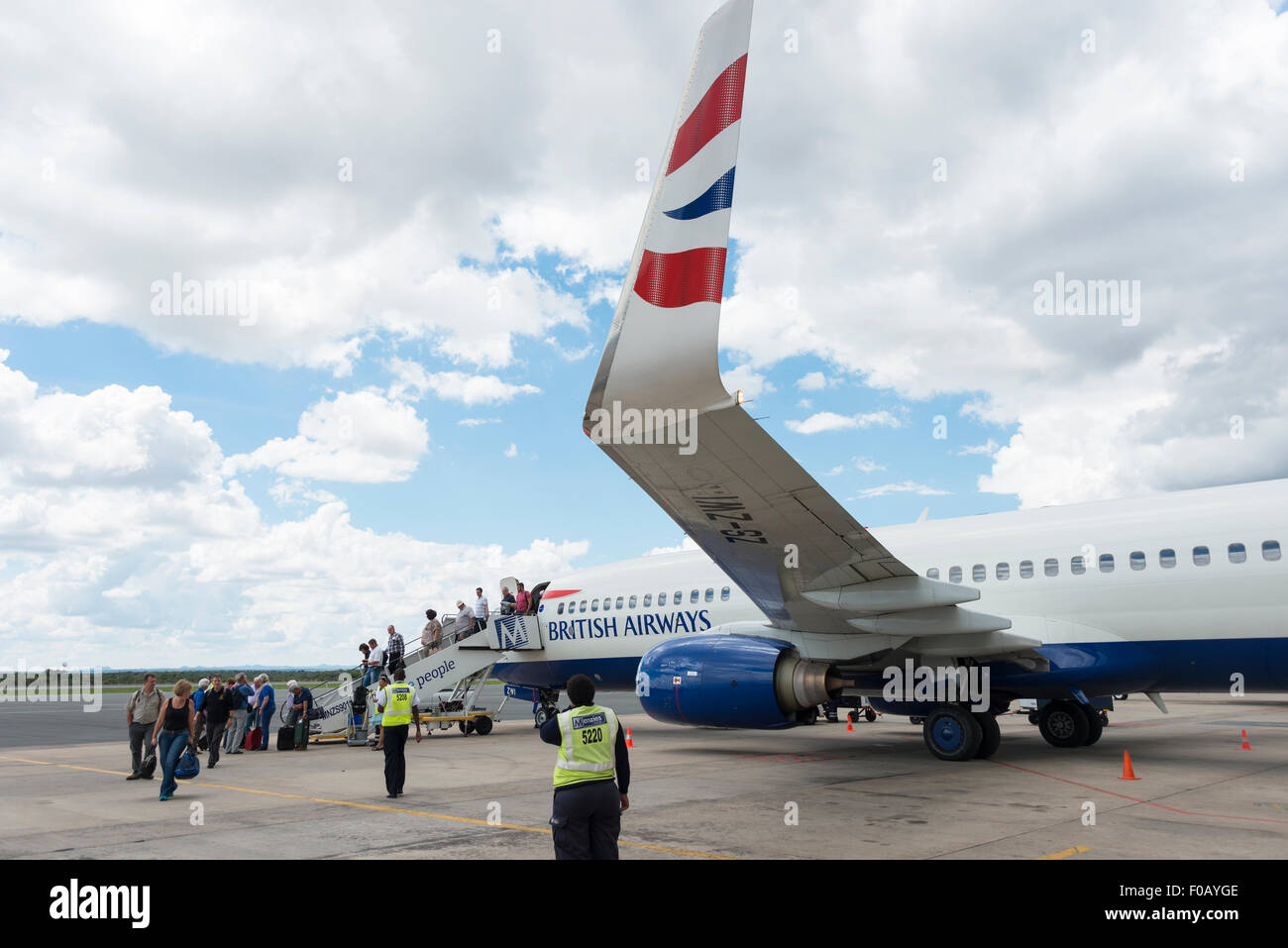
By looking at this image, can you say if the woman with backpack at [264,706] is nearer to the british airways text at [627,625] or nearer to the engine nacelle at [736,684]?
the british airways text at [627,625]

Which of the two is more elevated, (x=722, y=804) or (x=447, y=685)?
(x=722, y=804)

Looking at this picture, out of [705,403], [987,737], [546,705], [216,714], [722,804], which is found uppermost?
[705,403]

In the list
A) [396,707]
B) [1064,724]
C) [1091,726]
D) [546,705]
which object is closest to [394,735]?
[396,707]

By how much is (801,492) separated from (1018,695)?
6106 millimetres

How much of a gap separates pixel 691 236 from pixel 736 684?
6445 mm

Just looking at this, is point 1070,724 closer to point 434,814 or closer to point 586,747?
point 434,814

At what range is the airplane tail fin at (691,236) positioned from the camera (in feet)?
18.6

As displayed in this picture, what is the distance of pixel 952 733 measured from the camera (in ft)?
37.9

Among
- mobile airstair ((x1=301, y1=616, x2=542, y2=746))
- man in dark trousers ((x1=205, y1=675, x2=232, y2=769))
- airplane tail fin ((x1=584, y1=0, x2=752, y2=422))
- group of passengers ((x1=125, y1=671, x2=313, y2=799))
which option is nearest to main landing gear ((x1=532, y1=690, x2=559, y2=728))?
mobile airstair ((x1=301, y1=616, x2=542, y2=746))

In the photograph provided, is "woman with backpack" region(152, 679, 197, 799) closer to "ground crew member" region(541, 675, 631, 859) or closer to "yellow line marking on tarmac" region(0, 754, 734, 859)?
"yellow line marking on tarmac" region(0, 754, 734, 859)

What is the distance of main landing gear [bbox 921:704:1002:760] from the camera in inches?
448

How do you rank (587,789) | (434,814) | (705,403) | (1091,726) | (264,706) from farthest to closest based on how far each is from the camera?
1. (264,706)
2. (1091,726)
3. (434,814)
4. (705,403)
5. (587,789)

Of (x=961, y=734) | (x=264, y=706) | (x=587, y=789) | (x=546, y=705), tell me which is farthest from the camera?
(x=546, y=705)

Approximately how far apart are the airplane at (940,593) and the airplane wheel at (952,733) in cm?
3
